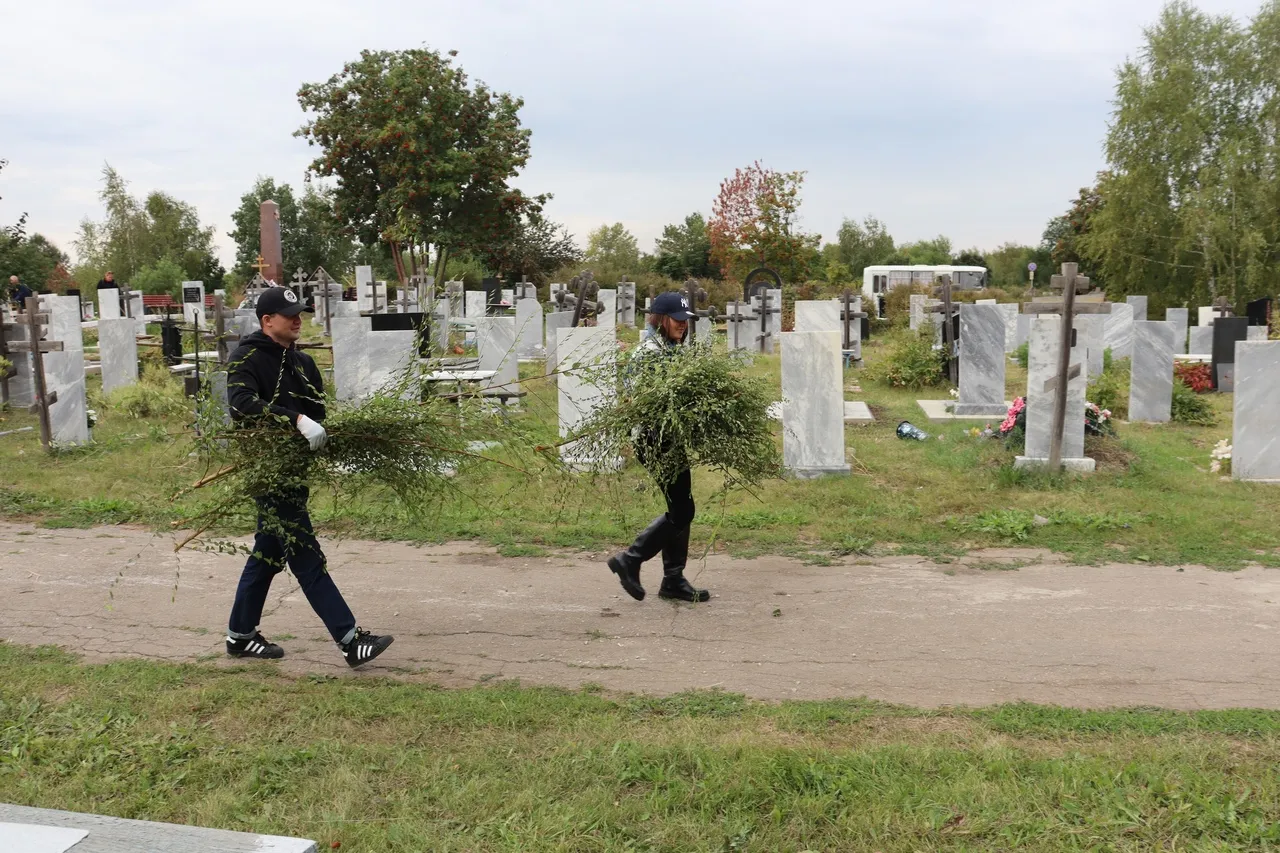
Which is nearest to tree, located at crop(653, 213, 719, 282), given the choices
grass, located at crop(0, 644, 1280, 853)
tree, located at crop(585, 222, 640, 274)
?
tree, located at crop(585, 222, 640, 274)

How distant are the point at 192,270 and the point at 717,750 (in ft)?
156

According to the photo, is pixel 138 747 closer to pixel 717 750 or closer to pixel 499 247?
pixel 717 750

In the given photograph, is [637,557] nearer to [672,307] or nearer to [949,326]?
[672,307]

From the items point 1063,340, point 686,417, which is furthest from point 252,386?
point 1063,340

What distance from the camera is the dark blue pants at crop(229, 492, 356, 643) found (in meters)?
5.11

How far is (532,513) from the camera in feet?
28.3

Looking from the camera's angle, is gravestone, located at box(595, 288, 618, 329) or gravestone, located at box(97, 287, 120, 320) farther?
gravestone, located at box(97, 287, 120, 320)

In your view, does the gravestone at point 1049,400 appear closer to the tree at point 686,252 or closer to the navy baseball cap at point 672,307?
the navy baseball cap at point 672,307

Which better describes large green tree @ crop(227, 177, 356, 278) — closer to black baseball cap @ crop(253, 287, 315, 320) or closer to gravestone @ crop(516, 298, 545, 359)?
gravestone @ crop(516, 298, 545, 359)

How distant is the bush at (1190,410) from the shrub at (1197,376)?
2.65 meters

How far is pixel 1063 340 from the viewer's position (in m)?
9.40

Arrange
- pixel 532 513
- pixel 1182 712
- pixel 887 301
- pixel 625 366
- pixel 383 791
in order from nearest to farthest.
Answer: pixel 383 791 < pixel 1182 712 < pixel 625 366 < pixel 532 513 < pixel 887 301

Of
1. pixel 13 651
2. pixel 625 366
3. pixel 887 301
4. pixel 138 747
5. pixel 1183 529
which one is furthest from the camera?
pixel 887 301

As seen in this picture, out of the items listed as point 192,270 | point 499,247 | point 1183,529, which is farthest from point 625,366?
point 192,270
